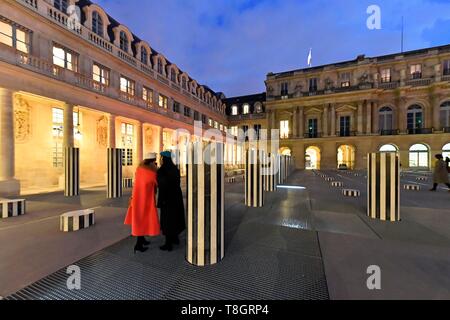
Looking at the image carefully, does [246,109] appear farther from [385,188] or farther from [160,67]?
[385,188]

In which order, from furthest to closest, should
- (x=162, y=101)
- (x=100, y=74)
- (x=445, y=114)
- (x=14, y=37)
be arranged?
(x=445, y=114)
(x=162, y=101)
(x=100, y=74)
(x=14, y=37)

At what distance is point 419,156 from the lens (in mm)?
30469

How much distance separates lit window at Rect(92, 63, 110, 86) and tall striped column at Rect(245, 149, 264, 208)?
532 inches

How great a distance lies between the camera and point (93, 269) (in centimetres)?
286

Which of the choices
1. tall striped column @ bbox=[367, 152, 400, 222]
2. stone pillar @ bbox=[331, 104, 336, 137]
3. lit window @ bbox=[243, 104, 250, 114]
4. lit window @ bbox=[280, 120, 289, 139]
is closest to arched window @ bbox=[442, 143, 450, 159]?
stone pillar @ bbox=[331, 104, 336, 137]

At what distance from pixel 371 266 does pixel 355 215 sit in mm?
3223

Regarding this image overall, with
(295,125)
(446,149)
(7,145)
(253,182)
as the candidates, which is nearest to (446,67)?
(446,149)

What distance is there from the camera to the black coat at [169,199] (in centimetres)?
343

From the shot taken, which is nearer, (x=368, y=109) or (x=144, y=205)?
(x=144, y=205)

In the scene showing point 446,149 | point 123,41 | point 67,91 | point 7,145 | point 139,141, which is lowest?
point 7,145

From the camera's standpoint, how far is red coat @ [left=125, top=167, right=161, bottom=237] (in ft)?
11.2

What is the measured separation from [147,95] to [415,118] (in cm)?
4056

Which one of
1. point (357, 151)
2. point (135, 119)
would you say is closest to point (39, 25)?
point (135, 119)

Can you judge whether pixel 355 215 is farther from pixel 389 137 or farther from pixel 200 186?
pixel 389 137
